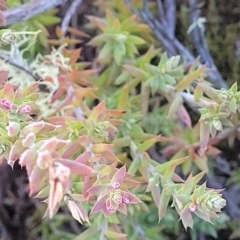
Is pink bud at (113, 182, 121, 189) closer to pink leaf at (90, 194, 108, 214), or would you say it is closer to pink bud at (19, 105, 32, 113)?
pink leaf at (90, 194, 108, 214)

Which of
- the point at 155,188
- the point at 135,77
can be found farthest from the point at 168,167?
the point at 135,77

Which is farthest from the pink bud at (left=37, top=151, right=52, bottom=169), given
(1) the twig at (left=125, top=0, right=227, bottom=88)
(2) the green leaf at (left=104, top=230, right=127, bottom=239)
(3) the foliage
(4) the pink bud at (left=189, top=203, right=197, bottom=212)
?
(1) the twig at (left=125, top=0, right=227, bottom=88)

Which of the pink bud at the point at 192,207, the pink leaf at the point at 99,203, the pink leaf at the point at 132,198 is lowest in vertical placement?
the pink bud at the point at 192,207

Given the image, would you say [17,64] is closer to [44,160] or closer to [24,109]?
[24,109]

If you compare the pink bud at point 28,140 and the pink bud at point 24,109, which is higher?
the pink bud at point 28,140

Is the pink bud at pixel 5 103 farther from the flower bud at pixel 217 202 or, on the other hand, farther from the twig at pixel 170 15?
the twig at pixel 170 15

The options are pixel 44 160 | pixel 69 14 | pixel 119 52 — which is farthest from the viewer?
pixel 69 14

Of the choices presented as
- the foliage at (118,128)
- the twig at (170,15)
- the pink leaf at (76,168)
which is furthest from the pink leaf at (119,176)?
the twig at (170,15)

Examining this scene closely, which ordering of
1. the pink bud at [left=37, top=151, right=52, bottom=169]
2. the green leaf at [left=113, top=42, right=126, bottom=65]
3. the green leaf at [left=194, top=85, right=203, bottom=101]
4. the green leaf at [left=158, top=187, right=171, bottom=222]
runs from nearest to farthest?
the pink bud at [left=37, top=151, right=52, bottom=169]
the green leaf at [left=158, top=187, right=171, bottom=222]
the green leaf at [left=194, top=85, right=203, bottom=101]
the green leaf at [left=113, top=42, right=126, bottom=65]

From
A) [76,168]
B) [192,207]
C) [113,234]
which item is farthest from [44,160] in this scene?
[113,234]

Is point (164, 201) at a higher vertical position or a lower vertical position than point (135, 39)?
lower

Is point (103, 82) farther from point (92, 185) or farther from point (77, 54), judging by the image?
point (92, 185)
